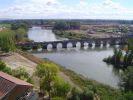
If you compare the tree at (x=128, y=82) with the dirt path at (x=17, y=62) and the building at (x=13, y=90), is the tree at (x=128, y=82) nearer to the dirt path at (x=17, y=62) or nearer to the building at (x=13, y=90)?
the building at (x=13, y=90)

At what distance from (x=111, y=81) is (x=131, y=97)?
19.4 metres

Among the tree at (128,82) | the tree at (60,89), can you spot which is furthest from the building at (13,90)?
the tree at (128,82)

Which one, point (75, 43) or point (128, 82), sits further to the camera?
point (75, 43)

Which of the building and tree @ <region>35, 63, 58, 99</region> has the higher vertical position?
the building

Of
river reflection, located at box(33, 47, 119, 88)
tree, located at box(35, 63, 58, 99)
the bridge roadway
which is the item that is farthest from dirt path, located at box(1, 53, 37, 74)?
the bridge roadway

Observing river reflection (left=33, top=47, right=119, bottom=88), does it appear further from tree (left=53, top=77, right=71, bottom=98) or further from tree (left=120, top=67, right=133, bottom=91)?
tree (left=53, top=77, right=71, bottom=98)

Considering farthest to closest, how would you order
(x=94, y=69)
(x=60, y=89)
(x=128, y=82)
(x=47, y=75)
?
(x=94, y=69) < (x=128, y=82) < (x=47, y=75) < (x=60, y=89)

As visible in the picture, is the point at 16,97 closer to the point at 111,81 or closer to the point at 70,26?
the point at 111,81

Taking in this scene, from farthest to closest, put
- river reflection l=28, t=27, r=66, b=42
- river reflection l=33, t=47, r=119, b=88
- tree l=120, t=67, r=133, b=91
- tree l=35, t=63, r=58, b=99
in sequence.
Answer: river reflection l=28, t=27, r=66, b=42 → river reflection l=33, t=47, r=119, b=88 → tree l=120, t=67, r=133, b=91 → tree l=35, t=63, r=58, b=99

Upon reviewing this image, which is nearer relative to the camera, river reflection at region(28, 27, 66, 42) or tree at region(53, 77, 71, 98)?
tree at region(53, 77, 71, 98)

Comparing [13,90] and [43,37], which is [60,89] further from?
[43,37]

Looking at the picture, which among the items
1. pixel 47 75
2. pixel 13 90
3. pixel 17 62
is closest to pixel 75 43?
pixel 17 62

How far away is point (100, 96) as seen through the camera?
3009 cm

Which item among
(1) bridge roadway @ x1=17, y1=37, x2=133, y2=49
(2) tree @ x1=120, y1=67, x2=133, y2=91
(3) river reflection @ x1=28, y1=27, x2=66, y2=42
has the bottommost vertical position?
(3) river reflection @ x1=28, y1=27, x2=66, y2=42
